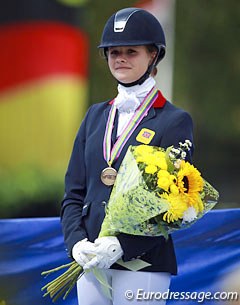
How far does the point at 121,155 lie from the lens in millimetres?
3768

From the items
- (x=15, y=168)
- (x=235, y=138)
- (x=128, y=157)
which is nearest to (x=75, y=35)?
(x=15, y=168)

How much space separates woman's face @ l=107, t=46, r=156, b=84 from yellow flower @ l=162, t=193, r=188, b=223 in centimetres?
60

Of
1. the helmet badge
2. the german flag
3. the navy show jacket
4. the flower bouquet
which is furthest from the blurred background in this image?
the flower bouquet

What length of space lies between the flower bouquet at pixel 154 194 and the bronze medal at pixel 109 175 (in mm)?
97

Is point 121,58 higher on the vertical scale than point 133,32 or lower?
lower

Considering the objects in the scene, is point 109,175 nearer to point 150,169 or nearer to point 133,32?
point 150,169

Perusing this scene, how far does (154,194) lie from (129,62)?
646 millimetres

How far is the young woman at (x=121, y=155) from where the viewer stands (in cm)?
369

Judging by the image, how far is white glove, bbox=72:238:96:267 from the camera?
3609 mm

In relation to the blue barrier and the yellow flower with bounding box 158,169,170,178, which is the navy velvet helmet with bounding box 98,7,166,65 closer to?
the yellow flower with bounding box 158,169,170,178

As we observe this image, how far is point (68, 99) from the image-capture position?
32.2 feet

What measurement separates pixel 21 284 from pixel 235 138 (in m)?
14.3

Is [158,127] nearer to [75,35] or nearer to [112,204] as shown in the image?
[112,204]

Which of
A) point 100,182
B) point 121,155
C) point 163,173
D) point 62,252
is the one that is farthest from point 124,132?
point 62,252
